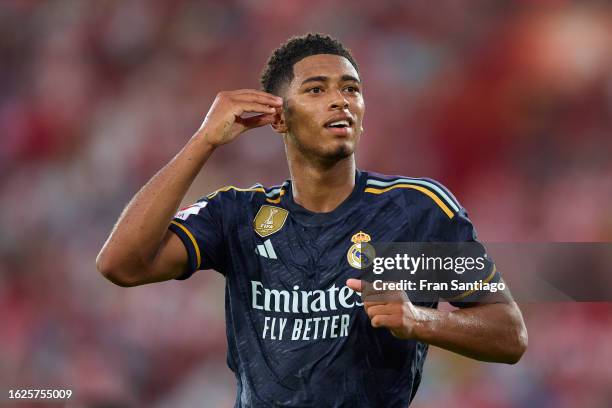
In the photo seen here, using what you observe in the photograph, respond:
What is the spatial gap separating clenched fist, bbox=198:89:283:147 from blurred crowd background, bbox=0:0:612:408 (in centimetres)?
317

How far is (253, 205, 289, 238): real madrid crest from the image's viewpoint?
3230 millimetres

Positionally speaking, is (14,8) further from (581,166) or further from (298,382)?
(298,382)

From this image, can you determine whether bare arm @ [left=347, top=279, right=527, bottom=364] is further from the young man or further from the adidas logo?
the adidas logo

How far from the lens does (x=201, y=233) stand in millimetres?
3205

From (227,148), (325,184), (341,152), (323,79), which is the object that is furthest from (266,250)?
(227,148)

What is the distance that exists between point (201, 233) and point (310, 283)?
485 mm

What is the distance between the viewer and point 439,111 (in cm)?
655

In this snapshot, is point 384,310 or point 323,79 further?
point 323,79

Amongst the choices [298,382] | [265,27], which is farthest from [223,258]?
[265,27]

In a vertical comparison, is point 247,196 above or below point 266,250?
above

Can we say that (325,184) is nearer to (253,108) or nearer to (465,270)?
(253,108)

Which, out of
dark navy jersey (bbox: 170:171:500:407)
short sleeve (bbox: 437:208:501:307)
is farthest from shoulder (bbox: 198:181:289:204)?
short sleeve (bbox: 437:208:501:307)

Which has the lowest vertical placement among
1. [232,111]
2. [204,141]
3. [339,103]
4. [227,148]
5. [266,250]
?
[266,250]

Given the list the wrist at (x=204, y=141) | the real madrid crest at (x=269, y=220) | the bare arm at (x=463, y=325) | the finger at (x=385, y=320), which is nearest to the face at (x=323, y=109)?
the real madrid crest at (x=269, y=220)
